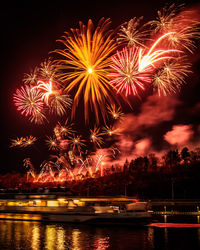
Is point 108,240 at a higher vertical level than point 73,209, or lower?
lower

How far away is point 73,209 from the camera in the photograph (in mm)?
39781

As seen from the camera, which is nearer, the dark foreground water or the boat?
the dark foreground water

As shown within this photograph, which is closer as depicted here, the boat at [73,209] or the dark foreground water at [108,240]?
the dark foreground water at [108,240]

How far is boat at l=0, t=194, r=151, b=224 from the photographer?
3612 cm

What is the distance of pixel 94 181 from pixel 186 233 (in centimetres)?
11370

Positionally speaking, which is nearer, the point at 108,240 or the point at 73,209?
the point at 108,240

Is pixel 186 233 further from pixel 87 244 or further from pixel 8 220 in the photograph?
pixel 8 220

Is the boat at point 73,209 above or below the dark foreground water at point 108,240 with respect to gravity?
above

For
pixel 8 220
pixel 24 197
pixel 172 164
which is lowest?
pixel 8 220

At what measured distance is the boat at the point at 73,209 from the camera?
3612 centimetres

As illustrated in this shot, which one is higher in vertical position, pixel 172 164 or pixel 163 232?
pixel 172 164

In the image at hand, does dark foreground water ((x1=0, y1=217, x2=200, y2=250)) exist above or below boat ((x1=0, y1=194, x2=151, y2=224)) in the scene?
below

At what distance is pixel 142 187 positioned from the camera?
385 feet

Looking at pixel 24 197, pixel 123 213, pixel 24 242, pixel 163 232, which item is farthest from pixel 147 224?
pixel 24 197
